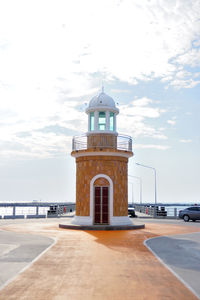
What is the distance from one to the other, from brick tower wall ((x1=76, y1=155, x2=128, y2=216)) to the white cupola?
1966mm

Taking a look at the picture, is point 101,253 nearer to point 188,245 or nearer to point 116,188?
point 188,245

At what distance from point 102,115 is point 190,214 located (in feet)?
46.3

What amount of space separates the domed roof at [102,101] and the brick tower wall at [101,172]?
11.8ft

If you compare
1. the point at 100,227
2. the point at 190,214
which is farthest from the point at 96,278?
the point at 190,214

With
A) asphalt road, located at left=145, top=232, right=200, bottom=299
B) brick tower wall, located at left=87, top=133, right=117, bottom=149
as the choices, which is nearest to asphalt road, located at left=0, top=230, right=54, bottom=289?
asphalt road, located at left=145, top=232, right=200, bottom=299

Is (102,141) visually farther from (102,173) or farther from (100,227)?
(100,227)

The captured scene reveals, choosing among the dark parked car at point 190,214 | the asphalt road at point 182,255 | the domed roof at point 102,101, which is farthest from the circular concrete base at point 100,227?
the dark parked car at point 190,214

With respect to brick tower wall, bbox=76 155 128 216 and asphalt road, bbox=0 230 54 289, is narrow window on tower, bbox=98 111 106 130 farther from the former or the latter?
asphalt road, bbox=0 230 54 289

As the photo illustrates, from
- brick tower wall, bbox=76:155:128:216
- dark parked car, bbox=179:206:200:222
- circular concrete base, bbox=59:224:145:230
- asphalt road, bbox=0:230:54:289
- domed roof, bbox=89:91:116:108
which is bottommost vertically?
asphalt road, bbox=0:230:54:289

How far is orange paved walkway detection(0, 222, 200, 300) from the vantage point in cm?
727

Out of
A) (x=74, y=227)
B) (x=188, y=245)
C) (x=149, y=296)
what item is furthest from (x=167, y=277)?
(x=74, y=227)

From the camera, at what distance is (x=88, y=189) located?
22469 millimetres

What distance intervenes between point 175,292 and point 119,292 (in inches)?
47.9

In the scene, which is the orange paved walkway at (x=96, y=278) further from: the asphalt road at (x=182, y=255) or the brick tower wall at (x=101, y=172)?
the brick tower wall at (x=101, y=172)
